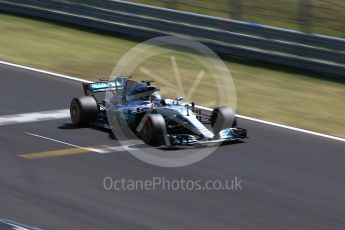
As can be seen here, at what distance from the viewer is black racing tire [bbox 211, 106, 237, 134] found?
46.1ft

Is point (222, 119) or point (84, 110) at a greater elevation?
point (222, 119)

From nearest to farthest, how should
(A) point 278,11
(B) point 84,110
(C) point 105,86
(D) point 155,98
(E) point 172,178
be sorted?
(E) point 172,178 → (D) point 155,98 → (B) point 84,110 → (C) point 105,86 → (A) point 278,11

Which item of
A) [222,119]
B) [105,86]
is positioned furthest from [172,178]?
[105,86]

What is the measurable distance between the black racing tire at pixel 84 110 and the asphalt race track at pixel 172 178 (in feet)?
0.65

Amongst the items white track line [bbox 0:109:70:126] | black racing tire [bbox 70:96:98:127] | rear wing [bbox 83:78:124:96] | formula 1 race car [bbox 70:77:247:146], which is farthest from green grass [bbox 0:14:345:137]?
black racing tire [bbox 70:96:98:127]

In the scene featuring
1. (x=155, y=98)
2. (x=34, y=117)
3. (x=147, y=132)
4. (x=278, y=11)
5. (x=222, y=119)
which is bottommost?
(x=34, y=117)

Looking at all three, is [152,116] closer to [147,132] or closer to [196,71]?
[147,132]

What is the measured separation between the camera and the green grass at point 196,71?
677 inches

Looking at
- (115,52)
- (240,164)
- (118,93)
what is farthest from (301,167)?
(115,52)

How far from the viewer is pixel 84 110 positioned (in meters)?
14.5

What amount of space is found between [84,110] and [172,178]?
2714mm

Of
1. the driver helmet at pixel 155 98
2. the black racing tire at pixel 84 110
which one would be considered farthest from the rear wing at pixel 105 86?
the driver helmet at pixel 155 98

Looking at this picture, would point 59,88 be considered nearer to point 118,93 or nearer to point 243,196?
point 118,93

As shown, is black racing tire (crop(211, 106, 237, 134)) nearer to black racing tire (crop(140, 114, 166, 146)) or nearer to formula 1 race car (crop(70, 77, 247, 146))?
formula 1 race car (crop(70, 77, 247, 146))
